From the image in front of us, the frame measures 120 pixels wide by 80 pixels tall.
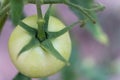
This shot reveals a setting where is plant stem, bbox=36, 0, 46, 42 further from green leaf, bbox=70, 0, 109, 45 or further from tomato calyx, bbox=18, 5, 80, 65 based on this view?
green leaf, bbox=70, 0, 109, 45

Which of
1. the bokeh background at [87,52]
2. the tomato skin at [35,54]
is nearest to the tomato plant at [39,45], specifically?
the tomato skin at [35,54]

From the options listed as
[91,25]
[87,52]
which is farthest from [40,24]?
[87,52]

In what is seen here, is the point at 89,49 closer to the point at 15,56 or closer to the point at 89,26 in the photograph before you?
the point at 89,26

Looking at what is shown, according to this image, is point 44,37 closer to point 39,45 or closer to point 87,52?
point 39,45

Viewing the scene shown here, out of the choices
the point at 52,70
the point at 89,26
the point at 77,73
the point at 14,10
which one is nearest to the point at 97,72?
the point at 77,73

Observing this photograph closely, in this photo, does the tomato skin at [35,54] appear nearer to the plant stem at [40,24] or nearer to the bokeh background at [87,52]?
the plant stem at [40,24]
